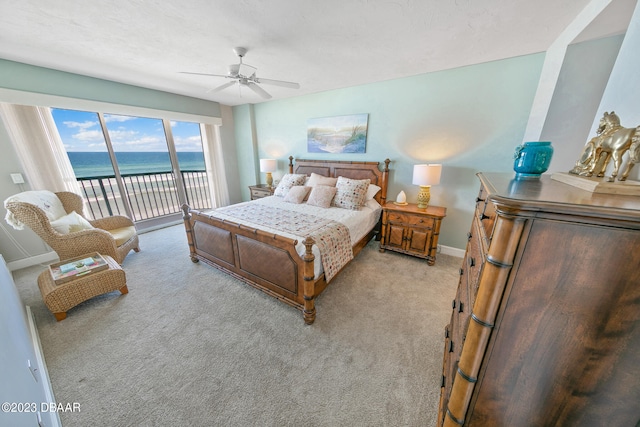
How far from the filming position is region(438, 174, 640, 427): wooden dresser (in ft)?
1.78

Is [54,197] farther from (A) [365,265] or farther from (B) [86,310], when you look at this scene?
(A) [365,265]

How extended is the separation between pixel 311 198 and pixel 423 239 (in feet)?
5.35

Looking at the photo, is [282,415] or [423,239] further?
[423,239]

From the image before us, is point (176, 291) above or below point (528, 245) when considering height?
below

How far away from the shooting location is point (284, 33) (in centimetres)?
179

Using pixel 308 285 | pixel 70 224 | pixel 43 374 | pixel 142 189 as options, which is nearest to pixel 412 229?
pixel 308 285

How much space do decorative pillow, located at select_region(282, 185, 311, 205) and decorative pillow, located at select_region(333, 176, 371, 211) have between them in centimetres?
50

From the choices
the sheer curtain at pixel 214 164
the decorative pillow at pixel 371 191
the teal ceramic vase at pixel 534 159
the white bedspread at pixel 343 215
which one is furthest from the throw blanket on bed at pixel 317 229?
the sheer curtain at pixel 214 164

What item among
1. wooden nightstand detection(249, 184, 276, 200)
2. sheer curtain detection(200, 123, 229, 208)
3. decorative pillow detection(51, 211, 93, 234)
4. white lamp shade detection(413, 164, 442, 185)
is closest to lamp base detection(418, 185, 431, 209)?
white lamp shade detection(413, 164, 442, 185)

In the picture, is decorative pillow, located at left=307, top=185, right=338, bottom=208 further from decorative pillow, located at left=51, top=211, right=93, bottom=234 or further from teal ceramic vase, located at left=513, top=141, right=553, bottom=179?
decorative pillow, located at left=51, top=211, right=93, bottom=234

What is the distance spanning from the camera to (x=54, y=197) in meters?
2.58

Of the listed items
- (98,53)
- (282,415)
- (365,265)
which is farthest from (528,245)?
(98,53)

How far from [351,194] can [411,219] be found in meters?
0.87

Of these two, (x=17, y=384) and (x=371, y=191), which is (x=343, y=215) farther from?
(x=17, y=384)
